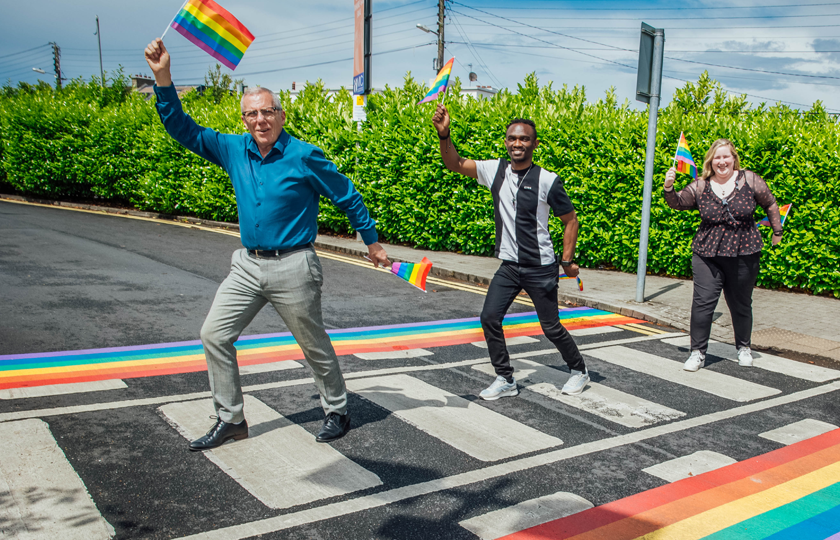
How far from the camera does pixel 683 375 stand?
5887 mm

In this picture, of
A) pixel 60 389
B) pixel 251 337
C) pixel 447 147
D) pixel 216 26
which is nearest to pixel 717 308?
pixel 447 147

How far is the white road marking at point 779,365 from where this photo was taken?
19.8 feet

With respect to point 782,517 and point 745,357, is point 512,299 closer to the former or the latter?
point 782,517

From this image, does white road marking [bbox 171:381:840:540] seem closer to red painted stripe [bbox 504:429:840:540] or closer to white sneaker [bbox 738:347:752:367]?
red painted stripe [bbox 504:429:840:540]

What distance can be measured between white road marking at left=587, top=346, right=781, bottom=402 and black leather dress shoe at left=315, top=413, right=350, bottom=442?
9.52ft

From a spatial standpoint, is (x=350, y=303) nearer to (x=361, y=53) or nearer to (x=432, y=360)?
(x=432, y=360)

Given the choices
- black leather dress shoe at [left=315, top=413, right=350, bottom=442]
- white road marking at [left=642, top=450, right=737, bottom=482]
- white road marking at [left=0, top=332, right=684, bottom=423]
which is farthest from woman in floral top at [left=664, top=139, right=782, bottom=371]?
black leather dress shoe at [left=315, top=413, right=350, bottom=442]

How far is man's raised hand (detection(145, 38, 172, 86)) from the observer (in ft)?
11.9

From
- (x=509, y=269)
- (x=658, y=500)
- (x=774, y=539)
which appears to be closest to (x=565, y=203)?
(x=509, y=269)

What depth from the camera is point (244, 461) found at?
12.5ft

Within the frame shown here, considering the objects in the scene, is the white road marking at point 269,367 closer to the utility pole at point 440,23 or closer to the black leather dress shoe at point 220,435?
the black leather dress shoe at point 220,435

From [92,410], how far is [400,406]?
2018 millimetres

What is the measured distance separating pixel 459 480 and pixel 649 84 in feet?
22.7

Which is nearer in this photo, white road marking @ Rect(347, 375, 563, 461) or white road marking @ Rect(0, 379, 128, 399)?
white road marking @ Rect(347, 375, 563, 461)
